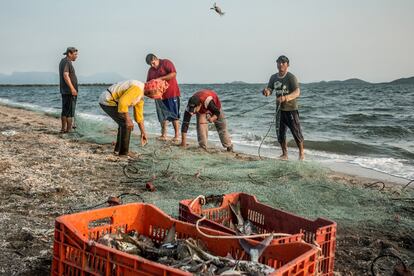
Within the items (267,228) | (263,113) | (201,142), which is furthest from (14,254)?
(263,113)

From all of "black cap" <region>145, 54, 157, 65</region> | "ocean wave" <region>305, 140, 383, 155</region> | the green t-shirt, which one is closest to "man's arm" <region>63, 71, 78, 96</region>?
"black cap" <region>145, 54, 157, 65</region>

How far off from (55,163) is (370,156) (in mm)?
6798

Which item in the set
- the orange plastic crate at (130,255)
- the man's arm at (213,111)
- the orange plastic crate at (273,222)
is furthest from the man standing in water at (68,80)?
the orange plastic crate at (130,255)

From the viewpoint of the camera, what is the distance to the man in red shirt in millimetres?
8955

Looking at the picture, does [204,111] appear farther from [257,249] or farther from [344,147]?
[257,249]

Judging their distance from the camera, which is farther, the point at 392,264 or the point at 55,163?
the point at 55,163

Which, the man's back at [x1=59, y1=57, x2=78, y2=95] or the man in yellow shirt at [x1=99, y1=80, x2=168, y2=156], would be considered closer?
the man in yellow shirt at [x1=99, y1=80, x2=168, y2=156]

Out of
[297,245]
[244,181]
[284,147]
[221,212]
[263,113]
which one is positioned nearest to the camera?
[297,245]

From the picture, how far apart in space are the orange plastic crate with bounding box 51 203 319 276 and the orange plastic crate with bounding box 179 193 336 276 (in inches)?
9.2

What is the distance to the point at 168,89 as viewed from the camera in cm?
923

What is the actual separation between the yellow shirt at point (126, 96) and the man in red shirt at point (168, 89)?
205 centimetres

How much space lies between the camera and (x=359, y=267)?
3.41 meters

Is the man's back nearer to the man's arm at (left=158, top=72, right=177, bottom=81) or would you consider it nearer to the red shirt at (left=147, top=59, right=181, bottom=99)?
the red shirt at (left=147, top=59, right=181, bottom=99)

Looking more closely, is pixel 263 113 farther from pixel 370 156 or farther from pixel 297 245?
pixel 297 245
